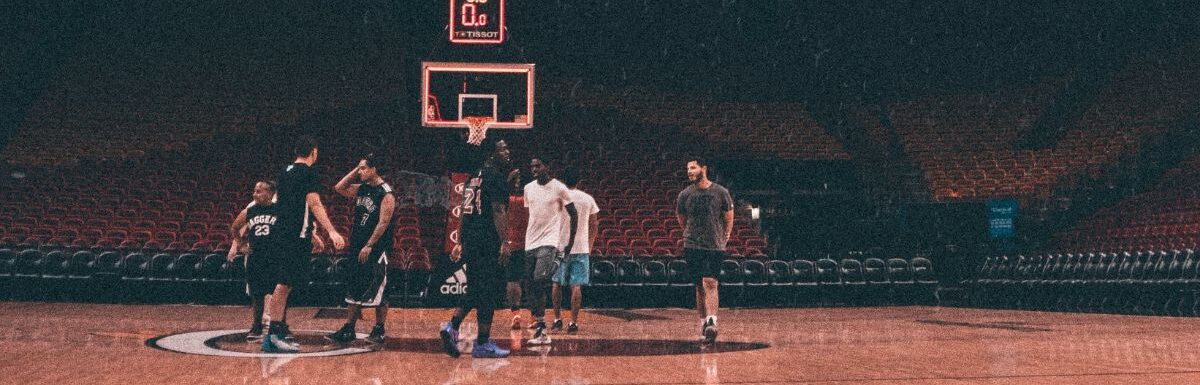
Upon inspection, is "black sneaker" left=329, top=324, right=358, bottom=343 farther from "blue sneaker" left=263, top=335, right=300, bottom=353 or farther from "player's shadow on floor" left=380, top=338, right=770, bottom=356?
"blue sneaker" left=263, top=335, right=300, bottom=353

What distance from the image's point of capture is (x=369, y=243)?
6414 mm

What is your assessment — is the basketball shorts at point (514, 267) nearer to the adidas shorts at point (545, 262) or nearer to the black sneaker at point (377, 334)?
the adidas shorts at point (545, 262)

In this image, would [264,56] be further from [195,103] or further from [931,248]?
[931,248]

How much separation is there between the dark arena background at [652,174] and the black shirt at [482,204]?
748 millimetres

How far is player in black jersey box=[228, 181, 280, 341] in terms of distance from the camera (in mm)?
6129

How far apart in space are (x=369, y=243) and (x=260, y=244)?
67 centimetres

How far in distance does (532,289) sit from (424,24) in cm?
1627

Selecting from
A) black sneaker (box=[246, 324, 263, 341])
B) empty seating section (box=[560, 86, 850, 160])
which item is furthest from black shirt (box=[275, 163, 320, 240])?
empty seating section (box=[560, 86, 850, 160])

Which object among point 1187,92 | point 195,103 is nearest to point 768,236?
point 1187,92

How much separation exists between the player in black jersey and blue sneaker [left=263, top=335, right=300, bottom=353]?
44 centimetres

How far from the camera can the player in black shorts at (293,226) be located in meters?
5.93

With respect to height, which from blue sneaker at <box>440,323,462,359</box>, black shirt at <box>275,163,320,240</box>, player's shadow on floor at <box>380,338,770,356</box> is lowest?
player's shadow on floor at <box>380,338,770,356</box>

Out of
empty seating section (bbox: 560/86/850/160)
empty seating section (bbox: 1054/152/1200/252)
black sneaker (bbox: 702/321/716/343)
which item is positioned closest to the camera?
black sneaker (bbox: 702/321/716/343)

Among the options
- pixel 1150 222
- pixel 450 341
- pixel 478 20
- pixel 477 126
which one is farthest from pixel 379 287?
pixel 1150 222
